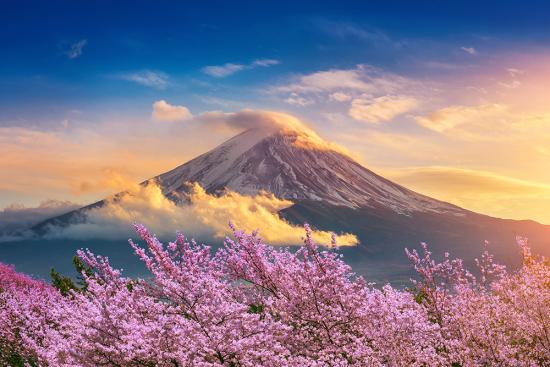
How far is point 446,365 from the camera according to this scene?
40.9 feet

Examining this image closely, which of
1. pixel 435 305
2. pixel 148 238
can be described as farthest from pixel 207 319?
pixel 435 305

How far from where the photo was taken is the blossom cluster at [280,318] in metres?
10.8

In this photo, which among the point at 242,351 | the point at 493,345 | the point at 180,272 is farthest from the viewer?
the point at 493,345

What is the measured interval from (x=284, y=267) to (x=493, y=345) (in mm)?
4942

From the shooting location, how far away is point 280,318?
13.4m

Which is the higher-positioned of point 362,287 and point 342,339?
point 362,287

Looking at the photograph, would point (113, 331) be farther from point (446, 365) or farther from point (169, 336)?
point (446, 365)

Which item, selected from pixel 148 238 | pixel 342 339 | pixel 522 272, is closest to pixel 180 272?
pixel 148 238

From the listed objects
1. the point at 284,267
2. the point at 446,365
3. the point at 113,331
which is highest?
the point at 284,267

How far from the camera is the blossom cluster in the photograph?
10.8 metres

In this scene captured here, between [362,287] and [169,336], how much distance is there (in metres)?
4.74

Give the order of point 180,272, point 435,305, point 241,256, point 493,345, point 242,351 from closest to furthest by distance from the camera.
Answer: point 242,351 → point 180,272 → point 493,345 → point 241,256 → point 435,305

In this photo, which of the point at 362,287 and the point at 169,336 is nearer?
the point at 169,336

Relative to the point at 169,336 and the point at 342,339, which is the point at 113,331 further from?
the point at 342,339
